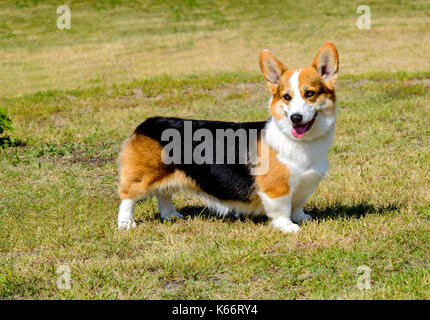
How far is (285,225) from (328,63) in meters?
1.41

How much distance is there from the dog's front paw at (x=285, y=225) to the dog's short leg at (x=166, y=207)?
1052 millimetres

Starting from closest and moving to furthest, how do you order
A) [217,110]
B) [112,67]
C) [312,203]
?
1. [312,203]
2. [217,110]
3. [112,67]

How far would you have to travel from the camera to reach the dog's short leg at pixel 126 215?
5113mm

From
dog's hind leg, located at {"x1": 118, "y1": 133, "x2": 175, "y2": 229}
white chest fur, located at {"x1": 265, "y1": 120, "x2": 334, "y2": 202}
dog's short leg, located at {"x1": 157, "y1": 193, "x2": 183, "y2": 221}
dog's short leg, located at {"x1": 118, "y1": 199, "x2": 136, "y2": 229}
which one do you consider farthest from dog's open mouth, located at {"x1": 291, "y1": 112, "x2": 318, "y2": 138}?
dog's short leg, located at {"x1": 118, "y1": 199, "x2": 136, "y2": 229}

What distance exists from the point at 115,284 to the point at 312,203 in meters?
2.51

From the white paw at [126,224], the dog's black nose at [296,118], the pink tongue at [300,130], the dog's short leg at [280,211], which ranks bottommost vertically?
the white paw at [126,224]

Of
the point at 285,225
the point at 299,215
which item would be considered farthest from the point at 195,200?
the point at 285,225

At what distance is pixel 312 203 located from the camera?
5.73 metres

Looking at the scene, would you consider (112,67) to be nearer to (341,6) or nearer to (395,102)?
(395,102)

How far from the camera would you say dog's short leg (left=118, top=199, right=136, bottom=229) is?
5.11 metres

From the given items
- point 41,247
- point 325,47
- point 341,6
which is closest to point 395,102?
point 325,47

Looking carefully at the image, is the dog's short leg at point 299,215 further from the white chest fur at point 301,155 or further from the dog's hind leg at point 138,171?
the dog's hind leg at point 138,171

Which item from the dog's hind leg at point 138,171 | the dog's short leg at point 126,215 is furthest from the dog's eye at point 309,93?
the dog's short leg at point 126,215

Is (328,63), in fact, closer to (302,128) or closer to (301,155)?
(302,128)
